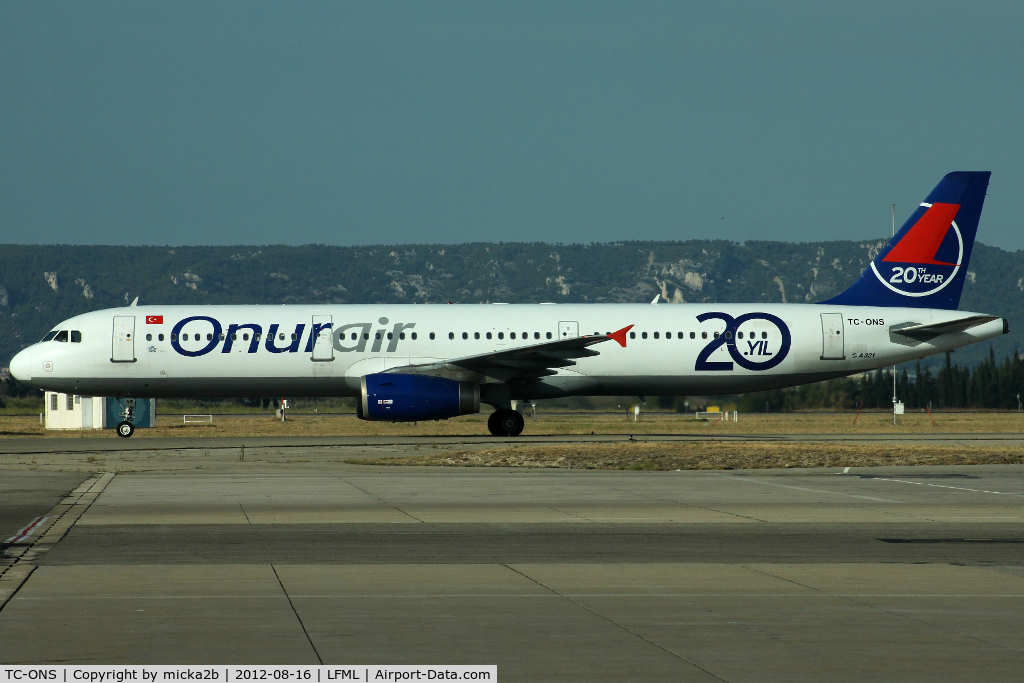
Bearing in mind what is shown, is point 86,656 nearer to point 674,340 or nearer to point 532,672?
point 532,672

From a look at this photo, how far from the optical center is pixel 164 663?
671 cm

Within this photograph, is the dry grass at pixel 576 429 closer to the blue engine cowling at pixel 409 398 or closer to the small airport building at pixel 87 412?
the small airport building at pixel 87 412

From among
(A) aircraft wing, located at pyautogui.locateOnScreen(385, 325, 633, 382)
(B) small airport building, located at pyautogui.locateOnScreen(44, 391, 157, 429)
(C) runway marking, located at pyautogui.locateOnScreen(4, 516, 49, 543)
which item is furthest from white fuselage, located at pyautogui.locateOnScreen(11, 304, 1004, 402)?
(C) runway marking, located at pyautogui.locateOnScreen(4, 516, 49, 543)

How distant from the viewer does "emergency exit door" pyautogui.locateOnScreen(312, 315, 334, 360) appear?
109 feet

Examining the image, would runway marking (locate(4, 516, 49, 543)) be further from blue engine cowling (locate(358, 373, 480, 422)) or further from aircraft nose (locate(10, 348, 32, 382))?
aircraft nose (locate(10, 348, 32, 382))

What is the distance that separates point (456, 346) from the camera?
33.7 metres

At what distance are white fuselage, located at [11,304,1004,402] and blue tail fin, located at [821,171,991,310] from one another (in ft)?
2.85

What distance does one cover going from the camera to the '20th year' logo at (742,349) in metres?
34.2

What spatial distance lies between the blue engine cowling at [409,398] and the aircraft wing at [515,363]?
0.86 metres

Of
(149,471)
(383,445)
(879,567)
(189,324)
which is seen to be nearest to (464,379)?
(383,445)

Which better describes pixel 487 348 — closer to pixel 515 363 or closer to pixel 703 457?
pixel 515 363
